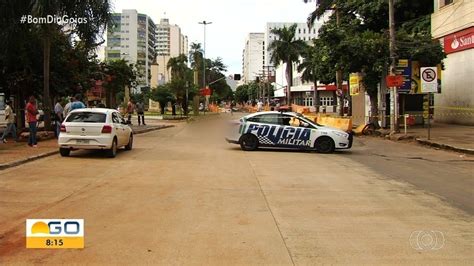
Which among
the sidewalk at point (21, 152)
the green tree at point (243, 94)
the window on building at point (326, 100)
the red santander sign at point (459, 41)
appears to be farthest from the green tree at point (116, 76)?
the green tree at point (243, 94)

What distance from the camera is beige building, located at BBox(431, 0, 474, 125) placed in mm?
33062

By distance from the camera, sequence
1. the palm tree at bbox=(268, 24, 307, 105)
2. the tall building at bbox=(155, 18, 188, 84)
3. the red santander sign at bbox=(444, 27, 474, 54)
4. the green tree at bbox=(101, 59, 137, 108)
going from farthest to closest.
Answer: the tall building at bbox=(155, 18, 188, 84), the palm tree at bbox=(268, 24, 307, 105), the green tree at bbox=(101, 59, 137, 108), the red santander sign at bbox=(444, 27, 474, 54)

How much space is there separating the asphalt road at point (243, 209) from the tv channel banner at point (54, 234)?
143 mm

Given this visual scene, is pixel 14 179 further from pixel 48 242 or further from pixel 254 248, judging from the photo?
pixel 254 248

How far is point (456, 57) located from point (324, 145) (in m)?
20.2

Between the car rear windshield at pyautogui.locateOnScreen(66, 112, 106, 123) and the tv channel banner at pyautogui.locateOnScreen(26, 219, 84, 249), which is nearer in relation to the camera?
the tv channel banner at pyautogui.locateOnScreen(26, 219, 84, 249)

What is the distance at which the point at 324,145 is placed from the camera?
19391 millimetres

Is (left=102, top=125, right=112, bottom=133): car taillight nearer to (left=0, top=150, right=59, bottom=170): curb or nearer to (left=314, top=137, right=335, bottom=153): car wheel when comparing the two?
(left=0, top=150, right=59, bottom=170): curb

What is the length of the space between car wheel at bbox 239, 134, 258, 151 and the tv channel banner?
1299 cm

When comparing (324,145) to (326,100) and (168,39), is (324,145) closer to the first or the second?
(326,100)

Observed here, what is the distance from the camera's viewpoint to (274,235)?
712cm

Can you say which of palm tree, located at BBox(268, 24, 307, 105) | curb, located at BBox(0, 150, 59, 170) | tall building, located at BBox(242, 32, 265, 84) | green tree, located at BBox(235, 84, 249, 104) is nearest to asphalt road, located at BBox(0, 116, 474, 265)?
curb, located at BBox(0, 150, 59, 170)

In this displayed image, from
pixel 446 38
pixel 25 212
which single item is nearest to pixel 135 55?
pixel 446 38

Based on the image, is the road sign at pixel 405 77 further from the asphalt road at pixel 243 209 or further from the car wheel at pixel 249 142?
the asphalt road at pixel 243 209
